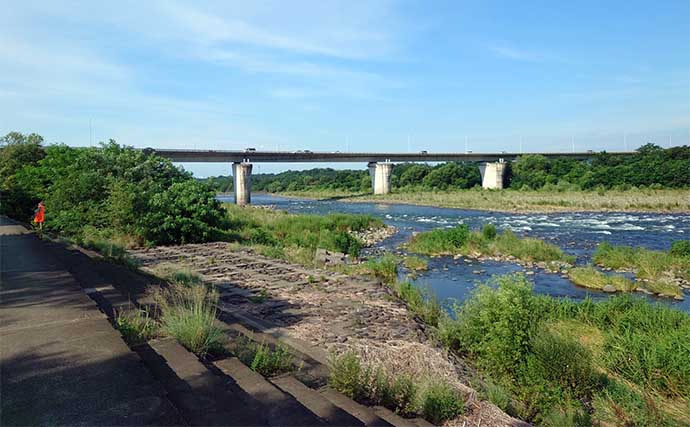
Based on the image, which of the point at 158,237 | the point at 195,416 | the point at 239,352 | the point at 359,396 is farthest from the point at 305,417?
the point at 158,237

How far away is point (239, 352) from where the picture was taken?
6.25 meters

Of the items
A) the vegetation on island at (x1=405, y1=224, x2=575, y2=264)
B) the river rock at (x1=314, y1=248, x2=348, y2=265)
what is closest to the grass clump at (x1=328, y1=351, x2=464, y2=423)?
the river rock at (x1=314, y1=248, x2=348, y2=265)

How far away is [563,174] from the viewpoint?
9538cm

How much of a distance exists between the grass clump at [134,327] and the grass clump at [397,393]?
2.43m

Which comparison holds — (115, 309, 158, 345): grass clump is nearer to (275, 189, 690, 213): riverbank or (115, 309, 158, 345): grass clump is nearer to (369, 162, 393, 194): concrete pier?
(275, 189, 690, 213): riverbank

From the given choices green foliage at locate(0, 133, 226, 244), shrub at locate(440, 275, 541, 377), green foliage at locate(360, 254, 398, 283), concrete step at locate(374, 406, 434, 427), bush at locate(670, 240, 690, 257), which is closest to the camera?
concrete step at locate(374, 406, 434, 427)

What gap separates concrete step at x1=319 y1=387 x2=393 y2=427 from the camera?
185 inches

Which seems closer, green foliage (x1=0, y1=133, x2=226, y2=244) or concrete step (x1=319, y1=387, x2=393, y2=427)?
concrete step (x1=319, y1=387, x2=393, y2=427)

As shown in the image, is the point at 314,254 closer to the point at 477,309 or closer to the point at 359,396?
the point at 477,309

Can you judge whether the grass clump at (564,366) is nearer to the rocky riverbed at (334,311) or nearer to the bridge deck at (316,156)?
the rocky riverbed at (334,311)

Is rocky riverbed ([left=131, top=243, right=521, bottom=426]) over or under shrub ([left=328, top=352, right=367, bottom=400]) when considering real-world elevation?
under

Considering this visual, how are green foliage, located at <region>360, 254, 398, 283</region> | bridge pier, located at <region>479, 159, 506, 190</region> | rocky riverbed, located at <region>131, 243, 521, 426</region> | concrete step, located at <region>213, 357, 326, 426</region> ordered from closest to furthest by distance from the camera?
concrete step, located at <region>213, 357, 326, 426</region>, rocky riverbed, located at <region>131, 243, 521, 426</region>, green foliage, located at <region>360, 254, 398, 283</region>, bridge pier, located at <region>479, 159, 506, 190</region>

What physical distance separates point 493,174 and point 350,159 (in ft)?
107

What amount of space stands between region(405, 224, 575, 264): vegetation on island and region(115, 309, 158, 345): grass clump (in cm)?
2232
